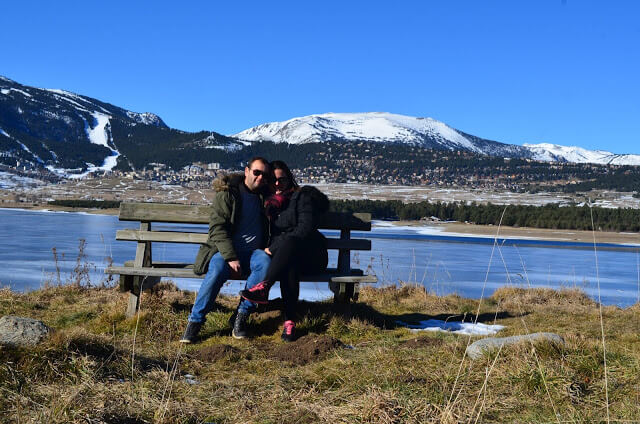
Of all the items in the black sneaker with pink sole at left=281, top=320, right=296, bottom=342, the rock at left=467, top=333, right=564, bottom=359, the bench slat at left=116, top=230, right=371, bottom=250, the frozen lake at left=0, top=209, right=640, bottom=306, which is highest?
the bench slat at left=116, top=230, right=371, bottom=250

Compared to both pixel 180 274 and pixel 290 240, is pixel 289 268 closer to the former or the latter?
pixel 290 240

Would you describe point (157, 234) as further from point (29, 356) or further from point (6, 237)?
point (6, 237)

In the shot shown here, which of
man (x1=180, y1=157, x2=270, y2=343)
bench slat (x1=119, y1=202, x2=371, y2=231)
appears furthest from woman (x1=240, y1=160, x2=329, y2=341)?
bench slat (x1=119, y1=202, x2=371, y2=231)

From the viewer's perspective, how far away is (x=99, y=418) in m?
2.87

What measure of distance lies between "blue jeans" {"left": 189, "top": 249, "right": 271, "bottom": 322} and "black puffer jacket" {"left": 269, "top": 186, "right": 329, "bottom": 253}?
0.19 metres

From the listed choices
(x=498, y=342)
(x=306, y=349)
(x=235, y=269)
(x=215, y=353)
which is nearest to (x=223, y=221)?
(x=235, y=269)

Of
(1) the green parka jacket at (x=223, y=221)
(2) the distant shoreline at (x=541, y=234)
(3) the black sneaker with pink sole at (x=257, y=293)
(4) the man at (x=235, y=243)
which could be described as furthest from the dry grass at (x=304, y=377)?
(2) the distant shoreline at (x=541, y=234)

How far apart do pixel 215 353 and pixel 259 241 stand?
1494 millimetres

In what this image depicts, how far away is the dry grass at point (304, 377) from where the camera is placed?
3137 mm

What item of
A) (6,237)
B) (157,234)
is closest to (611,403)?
(157,234)

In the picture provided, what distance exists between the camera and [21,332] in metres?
4.12

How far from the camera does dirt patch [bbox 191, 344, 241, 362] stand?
483 cm

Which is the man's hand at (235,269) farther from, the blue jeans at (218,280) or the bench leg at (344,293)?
the bench leg at (344,293)

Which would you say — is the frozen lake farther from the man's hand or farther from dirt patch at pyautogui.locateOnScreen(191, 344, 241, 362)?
dirt patch at pyautogui.locateOnScreen(191, 344, 241, 362)
